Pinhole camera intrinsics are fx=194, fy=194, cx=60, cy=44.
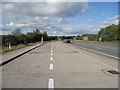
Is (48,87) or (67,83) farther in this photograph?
(67,83)

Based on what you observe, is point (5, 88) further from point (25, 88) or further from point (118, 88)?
point (118, 88)

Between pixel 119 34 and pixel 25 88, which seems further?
pixel 119 34

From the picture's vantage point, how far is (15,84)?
7203 millimetres

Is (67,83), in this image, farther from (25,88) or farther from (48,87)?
(25,88)

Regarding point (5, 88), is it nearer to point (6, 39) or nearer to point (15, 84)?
point (15, 84)

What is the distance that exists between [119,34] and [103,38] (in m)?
12.5

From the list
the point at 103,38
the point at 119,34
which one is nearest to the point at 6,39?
the point at 119,34

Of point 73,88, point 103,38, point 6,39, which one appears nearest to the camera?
point 73,88

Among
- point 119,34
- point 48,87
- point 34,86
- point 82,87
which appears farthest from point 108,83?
point 119,34

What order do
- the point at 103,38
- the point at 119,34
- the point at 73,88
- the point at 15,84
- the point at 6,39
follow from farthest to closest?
the point at 103,38
the point at 119,34
the point at 6,39
the point at 15,84
the point at 73,88

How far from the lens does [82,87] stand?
669 cm

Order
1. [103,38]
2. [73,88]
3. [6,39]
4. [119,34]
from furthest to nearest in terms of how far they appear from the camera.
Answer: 1. [103,38]
2. [119,34]
3. [6,39]
4. [73,88]

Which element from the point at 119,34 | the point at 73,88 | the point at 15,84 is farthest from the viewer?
the point at 119,34

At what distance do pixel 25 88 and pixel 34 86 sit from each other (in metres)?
0.40
